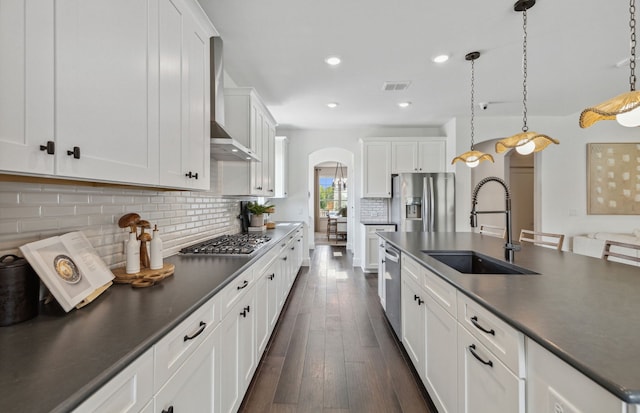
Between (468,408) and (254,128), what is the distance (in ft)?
9.37

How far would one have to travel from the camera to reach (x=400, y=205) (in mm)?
5012

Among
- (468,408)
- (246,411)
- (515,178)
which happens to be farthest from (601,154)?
(246,411)

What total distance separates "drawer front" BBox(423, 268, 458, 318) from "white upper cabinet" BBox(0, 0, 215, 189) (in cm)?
153

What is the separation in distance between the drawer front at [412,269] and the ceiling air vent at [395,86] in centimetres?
232

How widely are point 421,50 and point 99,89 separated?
110 inches

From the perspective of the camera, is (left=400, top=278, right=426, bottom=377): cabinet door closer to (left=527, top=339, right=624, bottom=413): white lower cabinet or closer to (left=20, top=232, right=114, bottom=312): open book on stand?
(left=527, top=339, right=624, bottom=413): white lower cabinet

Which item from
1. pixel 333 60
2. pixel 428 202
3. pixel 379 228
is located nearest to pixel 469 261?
pixel 333 60

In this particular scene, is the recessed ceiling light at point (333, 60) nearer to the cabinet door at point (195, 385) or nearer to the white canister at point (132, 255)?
the white canister at point (132, 255)

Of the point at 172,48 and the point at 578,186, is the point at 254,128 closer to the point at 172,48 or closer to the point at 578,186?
the point at 172,48

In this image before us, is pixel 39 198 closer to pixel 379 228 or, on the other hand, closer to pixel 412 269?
pixel 412 269

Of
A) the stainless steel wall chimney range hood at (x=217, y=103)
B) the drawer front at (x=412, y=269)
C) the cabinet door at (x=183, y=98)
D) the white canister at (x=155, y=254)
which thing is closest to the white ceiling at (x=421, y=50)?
the stainless steel wall chimney range hood at (x=217, y=103)

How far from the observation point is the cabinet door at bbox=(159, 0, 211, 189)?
1.41 meters

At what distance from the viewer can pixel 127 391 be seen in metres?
0.73

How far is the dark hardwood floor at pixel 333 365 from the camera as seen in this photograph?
1.84 meters
